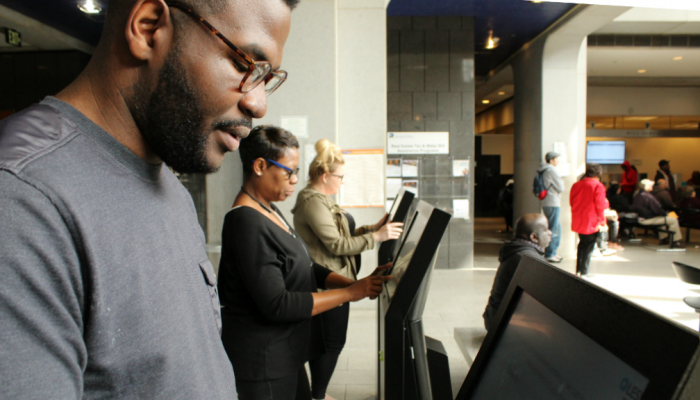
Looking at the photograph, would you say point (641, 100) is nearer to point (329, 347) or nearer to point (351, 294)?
point (329, 347)

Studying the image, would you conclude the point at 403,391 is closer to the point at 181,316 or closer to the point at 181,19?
the point at 181,316

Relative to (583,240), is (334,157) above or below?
above

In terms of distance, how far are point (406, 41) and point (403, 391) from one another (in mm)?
5866

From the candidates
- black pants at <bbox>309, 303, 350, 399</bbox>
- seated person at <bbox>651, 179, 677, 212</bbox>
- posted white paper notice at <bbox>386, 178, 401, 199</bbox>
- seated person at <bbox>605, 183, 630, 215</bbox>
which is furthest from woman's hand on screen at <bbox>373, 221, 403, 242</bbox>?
seated person at <bbox>651, 179, 677, 212</bbox>

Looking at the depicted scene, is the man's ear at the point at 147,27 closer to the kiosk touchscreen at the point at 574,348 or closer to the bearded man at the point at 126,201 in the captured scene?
the bearded man at the point at 126,201

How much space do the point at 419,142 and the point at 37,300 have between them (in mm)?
6097

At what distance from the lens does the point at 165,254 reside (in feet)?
2.23

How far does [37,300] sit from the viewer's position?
1.45ft

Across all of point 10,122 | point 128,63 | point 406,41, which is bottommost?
point 10,122

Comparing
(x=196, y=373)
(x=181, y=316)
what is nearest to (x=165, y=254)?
(x=181, y=316)

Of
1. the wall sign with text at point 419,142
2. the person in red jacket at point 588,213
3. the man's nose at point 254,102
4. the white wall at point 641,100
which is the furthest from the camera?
the white wall at point 641,100

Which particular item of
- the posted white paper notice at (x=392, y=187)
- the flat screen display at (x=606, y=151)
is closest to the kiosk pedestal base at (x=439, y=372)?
the posted white paper notice at (x=392, y=187)

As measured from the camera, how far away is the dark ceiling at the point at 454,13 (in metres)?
5.17

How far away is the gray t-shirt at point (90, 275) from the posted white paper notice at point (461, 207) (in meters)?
5.96
